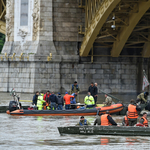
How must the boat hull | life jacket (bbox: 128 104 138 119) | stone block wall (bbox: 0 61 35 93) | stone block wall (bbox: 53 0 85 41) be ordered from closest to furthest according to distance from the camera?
the boat hull
life jacket (bbox: 128 104 138 119)
stone block wall (bbox: 53 0 85 41)
stone block wall (bbox: 0 61 35 93)

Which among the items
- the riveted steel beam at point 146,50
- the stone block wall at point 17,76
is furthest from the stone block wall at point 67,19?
the riveted steel beam at point 146,50

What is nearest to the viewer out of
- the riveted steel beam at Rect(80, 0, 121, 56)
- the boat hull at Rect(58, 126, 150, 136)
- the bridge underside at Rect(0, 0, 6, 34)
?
the boat hull at Rect(58, 126, 150, 136)

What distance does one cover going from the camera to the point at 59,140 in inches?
632

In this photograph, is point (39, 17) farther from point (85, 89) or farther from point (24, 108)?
point (24, 108)

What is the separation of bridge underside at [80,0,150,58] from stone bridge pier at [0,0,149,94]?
3.34 ft

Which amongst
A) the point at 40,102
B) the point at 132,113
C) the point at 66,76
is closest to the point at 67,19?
the point at 66,76

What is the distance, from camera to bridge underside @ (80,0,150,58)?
3107cm

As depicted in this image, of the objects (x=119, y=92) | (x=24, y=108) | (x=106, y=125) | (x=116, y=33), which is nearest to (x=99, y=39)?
(x=116, y=33)

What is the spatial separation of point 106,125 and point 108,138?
2.39ft

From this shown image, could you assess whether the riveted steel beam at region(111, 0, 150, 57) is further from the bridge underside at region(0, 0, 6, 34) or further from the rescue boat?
the bridge underside at region(0, 0, 6, 34)

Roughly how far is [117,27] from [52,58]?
6286mm

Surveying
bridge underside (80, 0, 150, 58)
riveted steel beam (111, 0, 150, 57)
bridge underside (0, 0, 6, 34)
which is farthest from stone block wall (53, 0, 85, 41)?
bridge underside (0, 0, 6, 34)

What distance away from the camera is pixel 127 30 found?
3522 cm

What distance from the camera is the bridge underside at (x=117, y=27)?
102 feet
